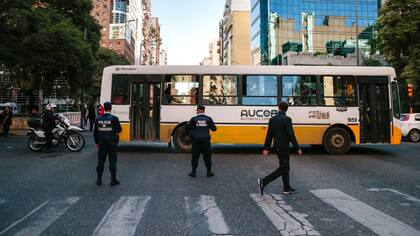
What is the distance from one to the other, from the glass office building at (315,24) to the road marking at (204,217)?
221 ft

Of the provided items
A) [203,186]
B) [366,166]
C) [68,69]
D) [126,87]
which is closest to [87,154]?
[126,87]

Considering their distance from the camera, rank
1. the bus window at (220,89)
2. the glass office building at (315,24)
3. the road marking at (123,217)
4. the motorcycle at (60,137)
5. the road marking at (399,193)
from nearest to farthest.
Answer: the road marking at (123,217)
the road marking at (399,193)
the bus window at (220,89)
the motorcycle at (60,137)
the glass office building at (315,24)

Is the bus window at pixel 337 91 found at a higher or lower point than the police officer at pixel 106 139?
higher

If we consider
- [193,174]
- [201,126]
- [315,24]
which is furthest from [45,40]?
[315,24]

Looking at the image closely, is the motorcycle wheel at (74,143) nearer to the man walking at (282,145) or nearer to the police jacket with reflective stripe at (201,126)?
the police jacket with reflective stripe at (201,126)

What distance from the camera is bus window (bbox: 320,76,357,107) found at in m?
13.1

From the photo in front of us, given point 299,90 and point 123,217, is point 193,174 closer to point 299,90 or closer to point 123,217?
point 123,217

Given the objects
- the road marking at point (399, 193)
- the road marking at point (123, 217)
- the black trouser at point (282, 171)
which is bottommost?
the road marking at point (399, 193)

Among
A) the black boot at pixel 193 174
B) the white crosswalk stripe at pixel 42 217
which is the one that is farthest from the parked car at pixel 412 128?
the white crosswalk stripe at pixel 42 217

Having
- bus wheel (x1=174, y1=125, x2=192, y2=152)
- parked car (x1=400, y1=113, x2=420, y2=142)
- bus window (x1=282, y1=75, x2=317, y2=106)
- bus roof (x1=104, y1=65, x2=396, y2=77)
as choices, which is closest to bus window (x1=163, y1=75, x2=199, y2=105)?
bus roof (x1=104, y1=65, x2=396, y2=77)

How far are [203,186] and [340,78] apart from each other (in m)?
7.87

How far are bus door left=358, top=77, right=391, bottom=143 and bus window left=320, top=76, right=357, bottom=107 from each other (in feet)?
1.08

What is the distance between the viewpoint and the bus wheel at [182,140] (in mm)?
13203

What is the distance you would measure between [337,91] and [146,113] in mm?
6953
